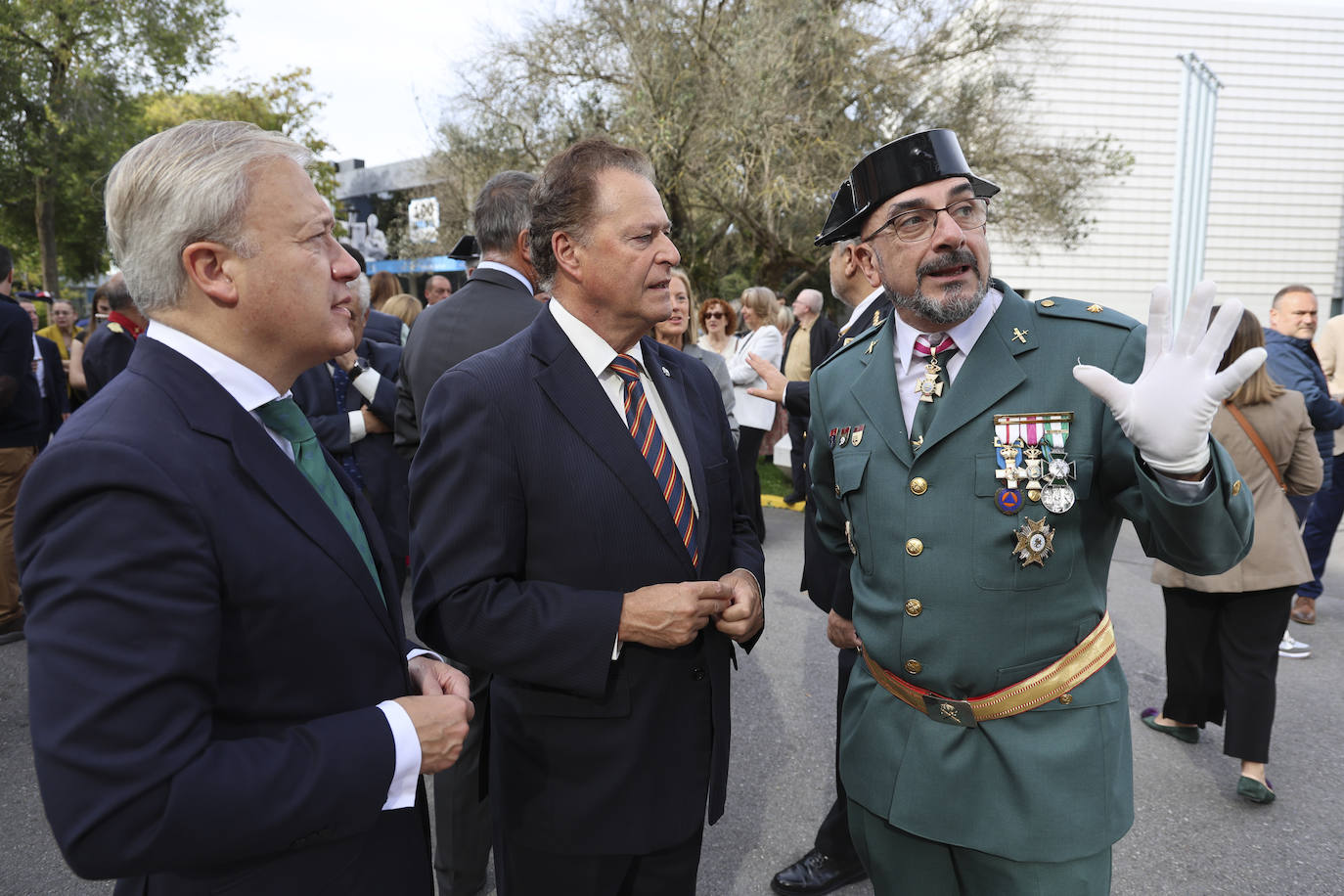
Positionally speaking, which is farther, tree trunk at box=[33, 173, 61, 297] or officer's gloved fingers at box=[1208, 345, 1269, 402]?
tree trunk at box=[33, 173, 61, 297]

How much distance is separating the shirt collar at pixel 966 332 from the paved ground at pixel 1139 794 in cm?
196

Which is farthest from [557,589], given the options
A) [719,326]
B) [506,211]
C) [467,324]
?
[719,326]

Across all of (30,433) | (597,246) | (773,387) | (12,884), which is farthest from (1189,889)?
(30,433)

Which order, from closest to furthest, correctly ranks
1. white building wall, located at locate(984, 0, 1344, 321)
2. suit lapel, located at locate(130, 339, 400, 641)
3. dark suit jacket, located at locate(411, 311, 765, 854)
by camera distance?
1. suit lapel, located at locate(130, 339, 400, 641)
2. dark suit jacket, located at locate(411, 311, 765, 854)
3. white building wall, located at locate(984, 0, 1344, 321)

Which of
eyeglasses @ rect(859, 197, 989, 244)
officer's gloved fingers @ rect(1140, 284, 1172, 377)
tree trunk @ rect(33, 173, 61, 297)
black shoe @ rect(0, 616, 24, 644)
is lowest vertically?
black shoe @ rect(0, 616, 24, 644)

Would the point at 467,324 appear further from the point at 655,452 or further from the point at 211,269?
the point at 211,269

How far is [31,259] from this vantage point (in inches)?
1196

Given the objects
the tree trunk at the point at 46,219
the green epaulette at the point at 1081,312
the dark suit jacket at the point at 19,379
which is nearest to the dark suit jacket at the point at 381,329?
the dark suit jacket at the point at 19,379

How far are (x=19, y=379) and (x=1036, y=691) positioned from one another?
5728 millimetres

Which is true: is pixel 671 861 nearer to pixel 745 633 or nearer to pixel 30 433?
pixel 745 633

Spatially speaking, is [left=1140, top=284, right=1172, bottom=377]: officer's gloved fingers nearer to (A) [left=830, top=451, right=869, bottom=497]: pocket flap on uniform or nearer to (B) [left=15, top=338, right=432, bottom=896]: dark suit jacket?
(A) [left=830, top=451, right=869, bottom=497]: pocket flap on uniform

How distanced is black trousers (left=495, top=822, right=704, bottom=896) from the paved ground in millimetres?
1132

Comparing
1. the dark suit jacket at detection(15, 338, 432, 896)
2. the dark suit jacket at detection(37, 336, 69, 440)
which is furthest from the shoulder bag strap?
the dark suit jacket at detection(37, 336, 69, 440)

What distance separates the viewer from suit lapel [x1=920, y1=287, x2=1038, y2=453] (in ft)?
5.93
